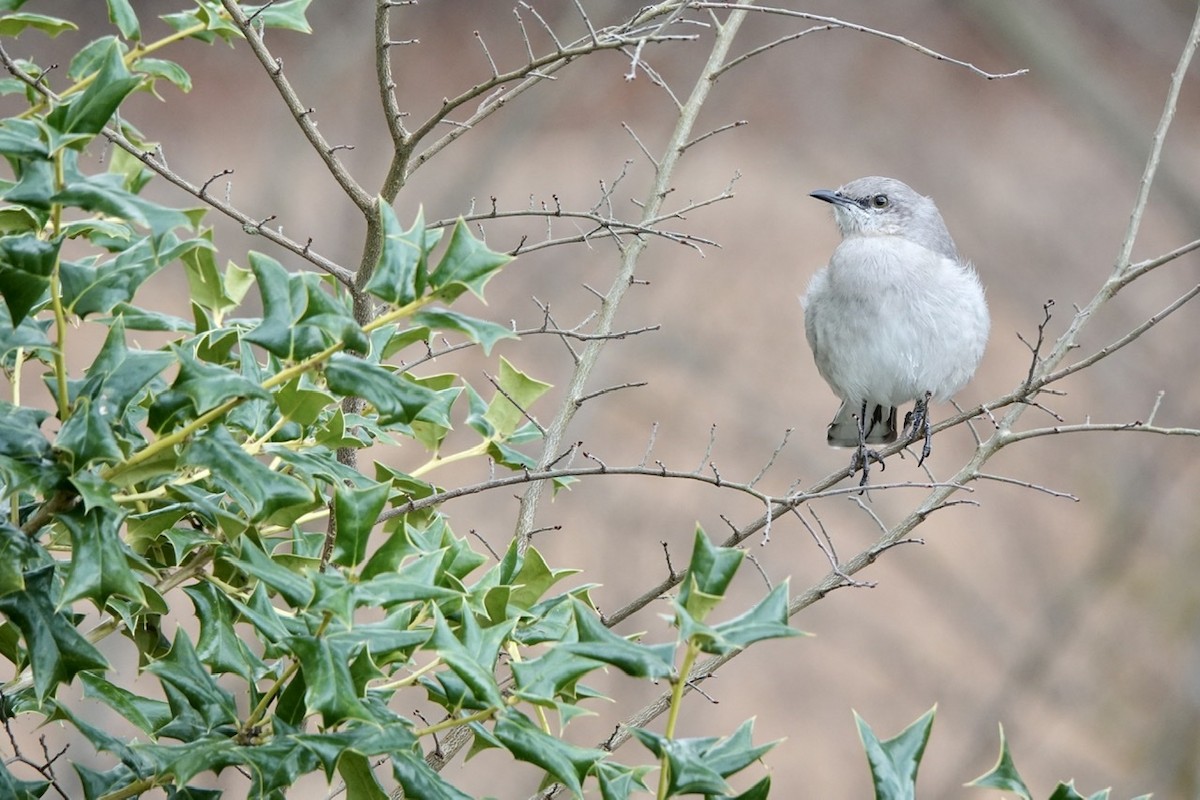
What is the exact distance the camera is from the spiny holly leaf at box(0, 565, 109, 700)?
1.24m

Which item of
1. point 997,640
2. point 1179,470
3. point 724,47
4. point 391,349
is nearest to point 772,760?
point 997,640

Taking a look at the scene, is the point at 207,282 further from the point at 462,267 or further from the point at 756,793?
the point at 756,793

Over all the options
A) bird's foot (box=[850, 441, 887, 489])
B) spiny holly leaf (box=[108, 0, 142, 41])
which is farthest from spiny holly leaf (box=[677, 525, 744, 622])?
bird's foot (box=[850, 441, 887, 489])

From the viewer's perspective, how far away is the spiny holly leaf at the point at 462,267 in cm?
114

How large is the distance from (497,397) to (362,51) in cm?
438

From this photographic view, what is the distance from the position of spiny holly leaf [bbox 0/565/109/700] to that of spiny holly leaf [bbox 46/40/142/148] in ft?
1.44

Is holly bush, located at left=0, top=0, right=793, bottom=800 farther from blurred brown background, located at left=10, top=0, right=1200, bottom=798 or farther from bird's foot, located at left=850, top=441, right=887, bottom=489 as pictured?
blurred brown background, located at left=10, top=0, right=1200, bottom=798

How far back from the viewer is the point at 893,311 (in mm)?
3465

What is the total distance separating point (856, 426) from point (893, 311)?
1.59 ft

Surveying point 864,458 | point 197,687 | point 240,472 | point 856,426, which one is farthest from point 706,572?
point 856,426

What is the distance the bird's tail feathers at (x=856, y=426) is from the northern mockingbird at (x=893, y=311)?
69mm

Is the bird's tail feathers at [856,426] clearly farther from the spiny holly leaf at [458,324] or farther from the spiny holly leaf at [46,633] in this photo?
the spiny holly leaf at [46,633]

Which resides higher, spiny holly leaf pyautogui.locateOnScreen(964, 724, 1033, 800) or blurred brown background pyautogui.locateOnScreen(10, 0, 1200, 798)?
blurred brown background pyautogui.locateOnScreen(10, 0, 1200, 798)

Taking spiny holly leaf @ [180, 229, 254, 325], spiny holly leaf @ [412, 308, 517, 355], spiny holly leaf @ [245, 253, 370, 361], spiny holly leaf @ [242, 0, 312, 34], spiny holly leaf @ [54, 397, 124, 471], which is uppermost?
spiny holly leaf @ [242, 0, 312, 34]
